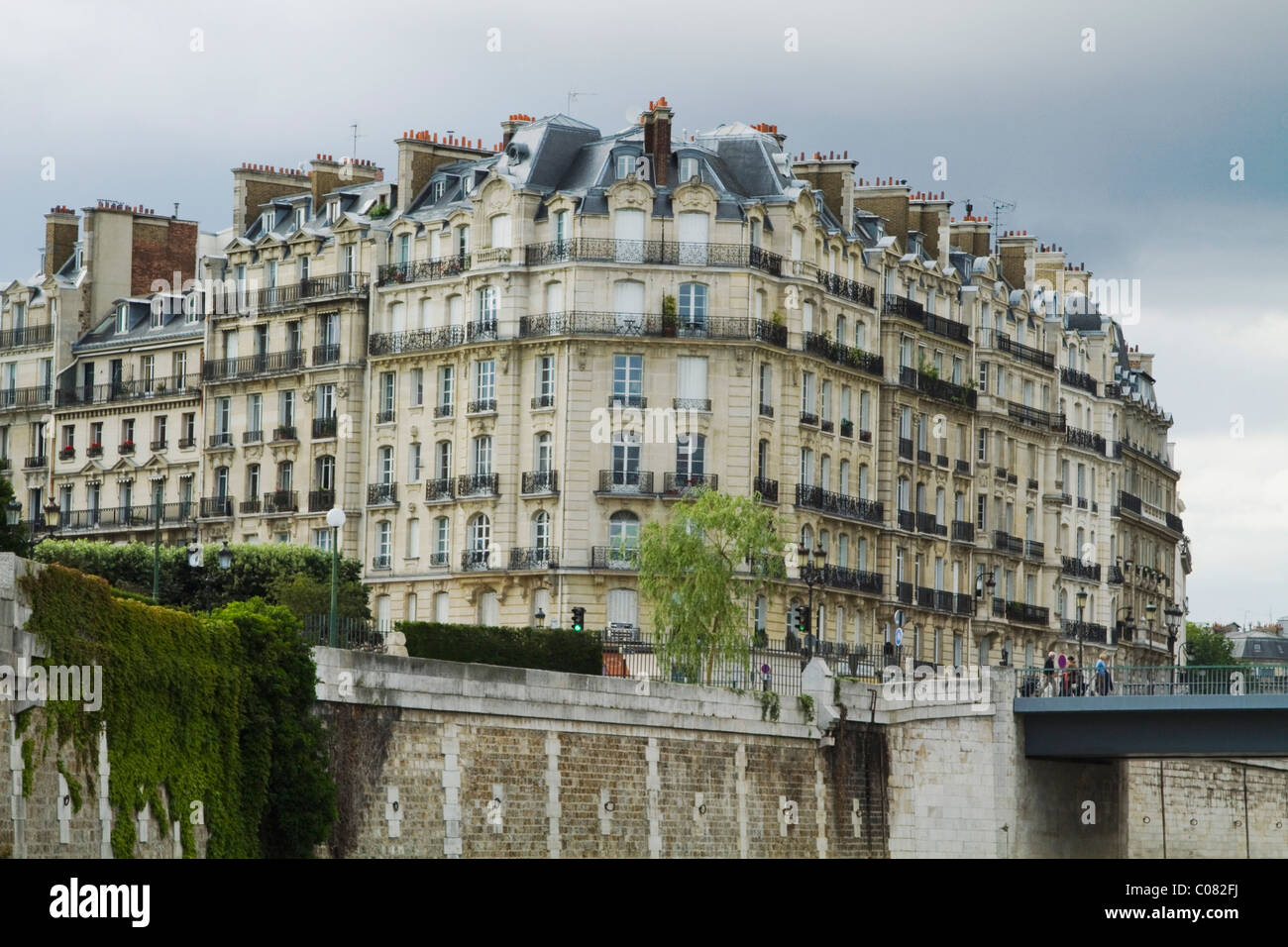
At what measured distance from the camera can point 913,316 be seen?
311ft

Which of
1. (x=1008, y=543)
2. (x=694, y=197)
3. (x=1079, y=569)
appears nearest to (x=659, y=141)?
(x=694, y=197)

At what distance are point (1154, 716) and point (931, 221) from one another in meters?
37.6

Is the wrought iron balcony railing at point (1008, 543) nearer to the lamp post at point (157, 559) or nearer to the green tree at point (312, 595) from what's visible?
the green tree at point (312, 595)

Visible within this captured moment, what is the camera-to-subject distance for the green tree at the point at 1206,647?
151125 millimetres

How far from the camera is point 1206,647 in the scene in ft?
507

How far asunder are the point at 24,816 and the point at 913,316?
56.5m

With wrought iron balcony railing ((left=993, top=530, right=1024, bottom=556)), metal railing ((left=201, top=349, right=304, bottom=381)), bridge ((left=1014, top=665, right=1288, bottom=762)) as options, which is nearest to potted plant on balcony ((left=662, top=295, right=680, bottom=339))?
metal railing ((left=201, top=349, right=304, bottom=381))

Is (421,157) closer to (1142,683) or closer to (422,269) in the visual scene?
(422,269)

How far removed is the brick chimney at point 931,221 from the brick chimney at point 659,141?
15143mm

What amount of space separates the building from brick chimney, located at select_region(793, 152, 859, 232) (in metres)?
0.10

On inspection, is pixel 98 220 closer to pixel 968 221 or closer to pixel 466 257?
pixel 466 257

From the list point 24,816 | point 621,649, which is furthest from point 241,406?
point 24,816

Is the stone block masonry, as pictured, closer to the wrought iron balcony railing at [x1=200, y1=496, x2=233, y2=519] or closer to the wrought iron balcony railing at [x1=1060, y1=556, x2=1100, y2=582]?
the wrought iron balcony railing at [x1=1060, y1=556, x2=1100, y2=582]

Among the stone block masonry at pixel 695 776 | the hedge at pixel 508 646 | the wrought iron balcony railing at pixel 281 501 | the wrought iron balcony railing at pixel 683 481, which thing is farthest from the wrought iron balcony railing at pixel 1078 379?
the hedge at pixel 508 646
